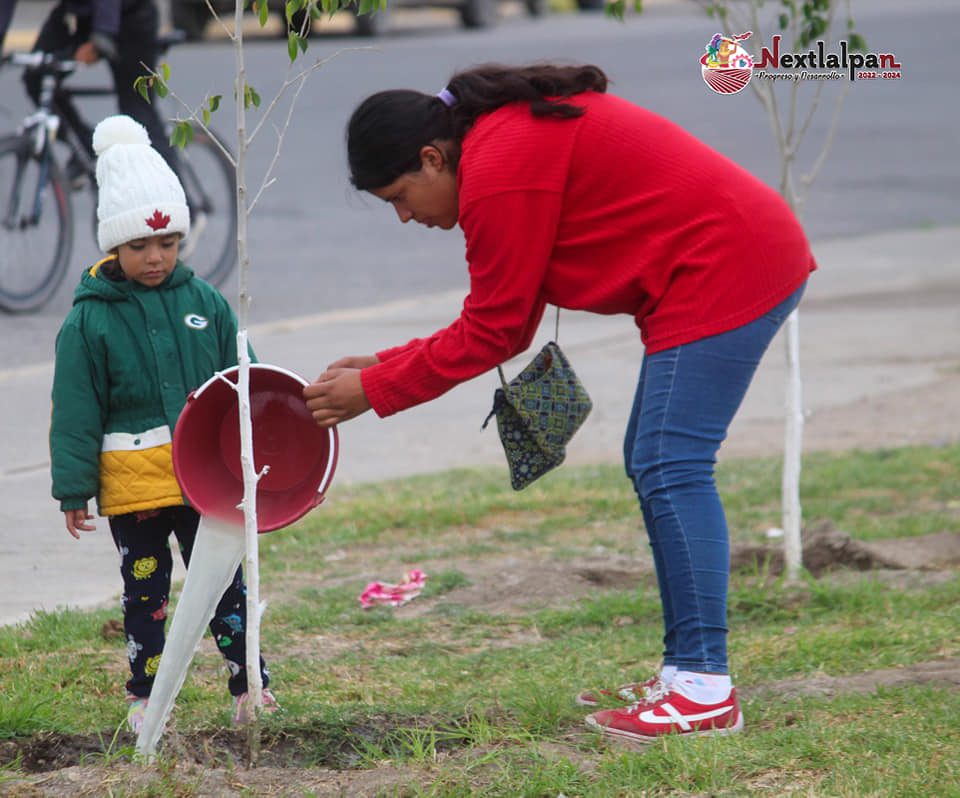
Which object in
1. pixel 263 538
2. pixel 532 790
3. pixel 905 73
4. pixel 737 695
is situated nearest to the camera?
pixel 532 790

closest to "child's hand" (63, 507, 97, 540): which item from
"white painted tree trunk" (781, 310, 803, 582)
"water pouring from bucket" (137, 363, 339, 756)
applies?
"water pouring from bucket" (137, 363, 339, 756)

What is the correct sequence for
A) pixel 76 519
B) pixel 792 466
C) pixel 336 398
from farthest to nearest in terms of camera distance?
pixel 792 466, pixel 76 519, pixel 336 398

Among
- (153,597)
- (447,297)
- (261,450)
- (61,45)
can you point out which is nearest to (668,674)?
(261,450)

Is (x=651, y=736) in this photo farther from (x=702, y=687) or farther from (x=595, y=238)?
(x=595, y=238)

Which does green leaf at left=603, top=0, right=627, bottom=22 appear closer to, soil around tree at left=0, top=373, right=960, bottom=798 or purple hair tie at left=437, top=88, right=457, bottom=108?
purple hair tie at left=437, top=88, right=457, bottom=108

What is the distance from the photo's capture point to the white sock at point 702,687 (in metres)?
3.47

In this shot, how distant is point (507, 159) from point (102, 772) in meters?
1.52

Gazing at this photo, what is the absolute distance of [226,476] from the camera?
11.4 ft

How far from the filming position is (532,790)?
303 centimetres

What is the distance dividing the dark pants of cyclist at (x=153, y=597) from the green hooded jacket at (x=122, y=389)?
0.10 m

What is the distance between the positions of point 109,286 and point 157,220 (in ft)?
0.64

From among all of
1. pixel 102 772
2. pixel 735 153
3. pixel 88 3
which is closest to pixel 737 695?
pixel 102 772

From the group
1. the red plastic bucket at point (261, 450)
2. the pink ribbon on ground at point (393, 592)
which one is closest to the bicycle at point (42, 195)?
the pink ribbon on ground at point (393, 592)

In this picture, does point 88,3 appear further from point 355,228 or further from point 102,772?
point 102,772
